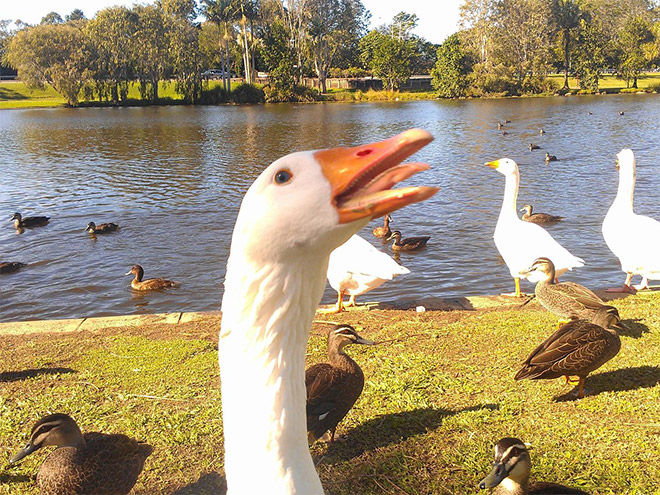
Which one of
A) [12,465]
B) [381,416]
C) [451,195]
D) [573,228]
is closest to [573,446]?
[381,416]

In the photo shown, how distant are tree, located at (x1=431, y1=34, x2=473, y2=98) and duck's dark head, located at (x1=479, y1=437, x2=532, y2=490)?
71710 millimetres

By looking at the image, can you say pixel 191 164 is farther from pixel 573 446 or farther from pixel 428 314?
pixel 573 446

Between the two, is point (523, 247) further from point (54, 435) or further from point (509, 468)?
point (54, 435)

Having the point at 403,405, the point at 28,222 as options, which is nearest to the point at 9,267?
the point at 28,222

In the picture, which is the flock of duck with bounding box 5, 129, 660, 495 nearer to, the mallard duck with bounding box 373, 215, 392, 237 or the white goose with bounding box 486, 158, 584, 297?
the white goose with bounding box 486, 158, 584, 297

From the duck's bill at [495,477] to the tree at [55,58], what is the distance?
7328 centimetres

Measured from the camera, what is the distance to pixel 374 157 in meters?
1.72

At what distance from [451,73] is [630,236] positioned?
2616 inches

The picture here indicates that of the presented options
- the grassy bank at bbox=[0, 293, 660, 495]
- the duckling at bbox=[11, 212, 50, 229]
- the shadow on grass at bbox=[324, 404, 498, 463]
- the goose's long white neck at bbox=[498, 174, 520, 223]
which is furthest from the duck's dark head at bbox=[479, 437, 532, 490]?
the duckling at bbox=[11, 212, 50, 229]

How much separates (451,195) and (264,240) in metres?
18.5

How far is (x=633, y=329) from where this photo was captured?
6281mm

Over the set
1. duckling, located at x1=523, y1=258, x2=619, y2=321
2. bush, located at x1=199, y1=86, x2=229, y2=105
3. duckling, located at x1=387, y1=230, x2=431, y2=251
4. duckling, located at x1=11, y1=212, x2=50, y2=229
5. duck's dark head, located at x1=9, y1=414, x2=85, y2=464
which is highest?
bush, located at x1=199, y1=86, x2=229, y2=105

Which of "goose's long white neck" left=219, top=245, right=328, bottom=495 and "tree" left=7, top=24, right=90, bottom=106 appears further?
"tree" left=7, top=24, right=90, bottom=106

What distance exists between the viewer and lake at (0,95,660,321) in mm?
11797
